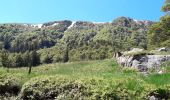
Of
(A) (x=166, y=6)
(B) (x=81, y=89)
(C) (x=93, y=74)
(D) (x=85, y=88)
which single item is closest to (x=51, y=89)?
(B) (x=81, y=89)

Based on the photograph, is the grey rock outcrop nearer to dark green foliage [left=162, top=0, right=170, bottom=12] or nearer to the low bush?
the low bush

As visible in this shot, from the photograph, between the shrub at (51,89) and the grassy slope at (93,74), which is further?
the grassy slope at (93,74)

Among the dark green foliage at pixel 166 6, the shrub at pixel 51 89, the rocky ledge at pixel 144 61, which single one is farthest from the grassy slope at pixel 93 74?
the dark green foliage at pixel 166 6

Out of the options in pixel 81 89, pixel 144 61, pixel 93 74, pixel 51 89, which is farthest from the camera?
pixel 144 61

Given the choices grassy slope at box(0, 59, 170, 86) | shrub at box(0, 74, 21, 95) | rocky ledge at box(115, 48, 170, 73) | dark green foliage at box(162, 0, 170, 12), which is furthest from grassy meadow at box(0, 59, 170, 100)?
dark green foliage at box(162, 0, 170, 12)

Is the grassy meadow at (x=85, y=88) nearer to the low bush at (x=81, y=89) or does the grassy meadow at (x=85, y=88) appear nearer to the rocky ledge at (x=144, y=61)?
the low bush at (x=81, y=89)

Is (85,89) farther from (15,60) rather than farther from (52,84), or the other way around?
(15,60)

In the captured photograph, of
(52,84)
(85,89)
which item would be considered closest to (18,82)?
(52,84)

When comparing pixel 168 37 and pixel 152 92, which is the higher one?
pixel 168 37

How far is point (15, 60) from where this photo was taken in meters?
152

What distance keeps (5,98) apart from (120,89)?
4518mm

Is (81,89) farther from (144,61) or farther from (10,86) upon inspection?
(144,61)

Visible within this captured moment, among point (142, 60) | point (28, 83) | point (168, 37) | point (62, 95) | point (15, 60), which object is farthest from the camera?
point (15, 60)

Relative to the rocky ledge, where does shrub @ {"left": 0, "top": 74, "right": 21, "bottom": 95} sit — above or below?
below
